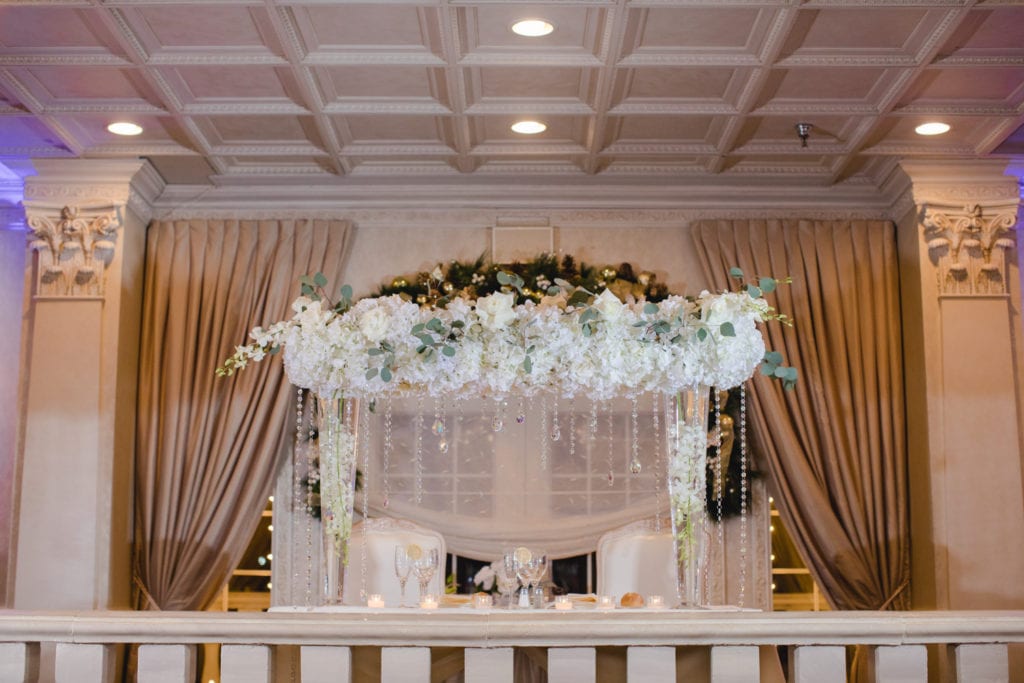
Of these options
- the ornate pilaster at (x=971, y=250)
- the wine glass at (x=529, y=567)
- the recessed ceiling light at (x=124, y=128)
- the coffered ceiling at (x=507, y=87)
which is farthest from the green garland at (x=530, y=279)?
the wine glass at (x=529, y=567)

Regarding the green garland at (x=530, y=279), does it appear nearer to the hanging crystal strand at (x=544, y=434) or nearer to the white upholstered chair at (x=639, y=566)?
the hanging crystal strand at (x=544, y=434)

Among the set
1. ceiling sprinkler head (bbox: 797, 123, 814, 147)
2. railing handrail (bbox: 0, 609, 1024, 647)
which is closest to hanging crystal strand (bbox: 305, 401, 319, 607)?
ceiling sprinkler head (bbox: 797, 123, 814, 147)

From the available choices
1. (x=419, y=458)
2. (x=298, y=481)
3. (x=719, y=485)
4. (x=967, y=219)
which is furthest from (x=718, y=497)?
(x=298, y=481)

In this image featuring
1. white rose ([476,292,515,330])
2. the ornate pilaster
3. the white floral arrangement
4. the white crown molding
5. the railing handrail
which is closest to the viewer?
the railing handrail

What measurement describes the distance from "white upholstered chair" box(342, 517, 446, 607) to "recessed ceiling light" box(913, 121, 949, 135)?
11.2 feet

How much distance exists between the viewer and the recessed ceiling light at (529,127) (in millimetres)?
6102

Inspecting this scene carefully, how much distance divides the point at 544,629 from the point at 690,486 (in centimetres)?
321

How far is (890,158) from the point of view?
655 centimetres

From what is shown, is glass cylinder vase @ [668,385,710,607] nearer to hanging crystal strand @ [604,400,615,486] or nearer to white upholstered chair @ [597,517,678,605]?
white upholstered chair @ [597,517,678,605]

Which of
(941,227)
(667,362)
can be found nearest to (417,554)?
(667,362)

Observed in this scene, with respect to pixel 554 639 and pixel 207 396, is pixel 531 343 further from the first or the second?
pixel 207 396

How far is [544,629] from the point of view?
215cm

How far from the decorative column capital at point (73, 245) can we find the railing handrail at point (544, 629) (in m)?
4.52

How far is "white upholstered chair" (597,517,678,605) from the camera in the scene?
6082 millimetres
